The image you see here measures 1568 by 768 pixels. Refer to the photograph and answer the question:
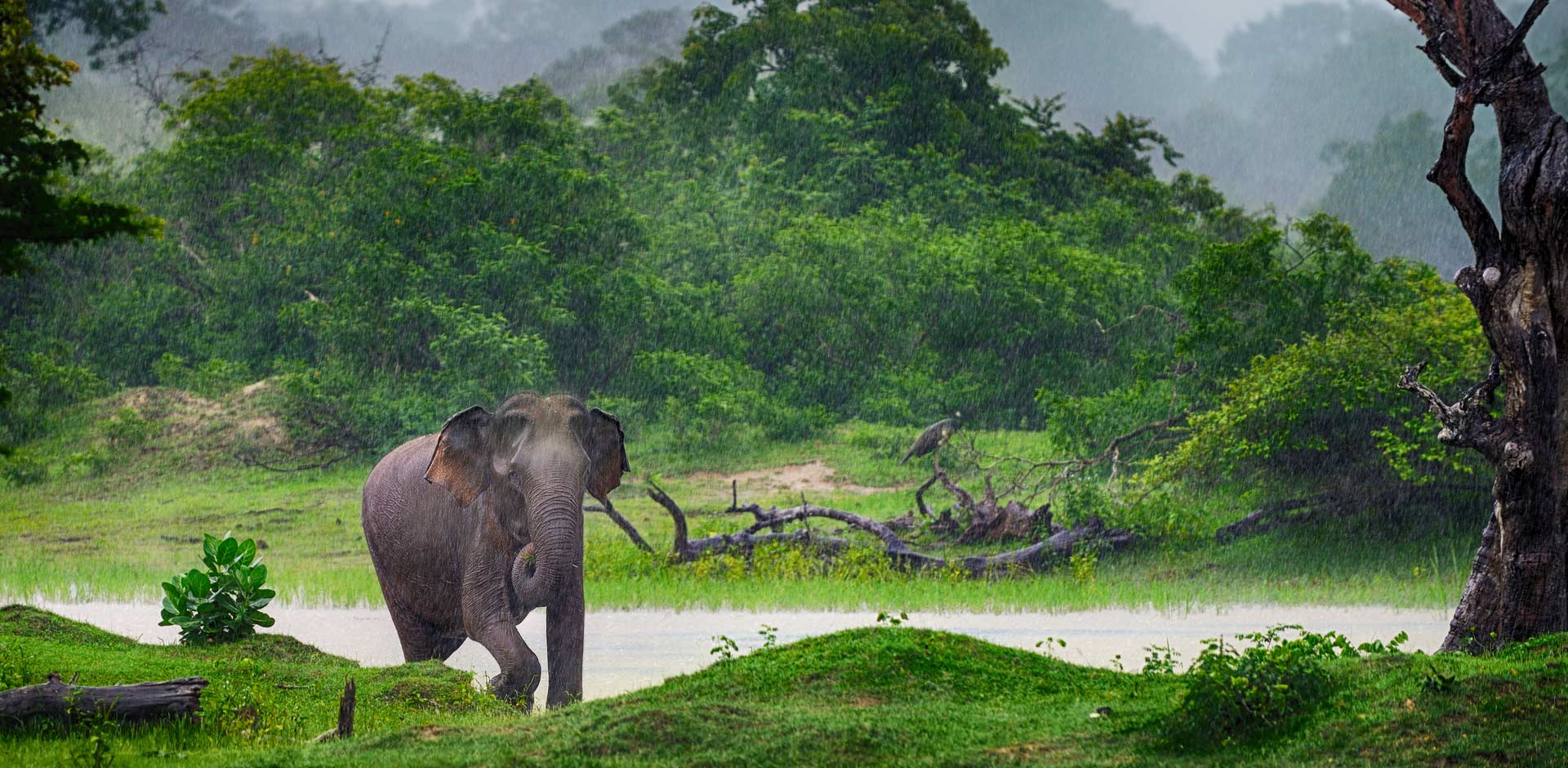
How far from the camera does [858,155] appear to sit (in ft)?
110

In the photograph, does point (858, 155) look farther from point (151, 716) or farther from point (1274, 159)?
point (151, 716)

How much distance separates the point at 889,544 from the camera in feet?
61.9

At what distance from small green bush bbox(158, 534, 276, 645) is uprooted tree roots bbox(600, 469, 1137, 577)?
23.0ft

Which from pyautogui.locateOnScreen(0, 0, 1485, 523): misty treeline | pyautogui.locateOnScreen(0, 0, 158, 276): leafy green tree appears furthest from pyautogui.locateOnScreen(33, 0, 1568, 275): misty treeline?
pyautogui.locateOnScreen(0, 0, 158, 276): leafy green tree

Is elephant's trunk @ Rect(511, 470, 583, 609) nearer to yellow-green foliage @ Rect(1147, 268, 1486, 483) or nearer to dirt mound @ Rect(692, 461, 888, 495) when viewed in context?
yellow-green foliage @ Rect(1147, 268, 1486, 483)

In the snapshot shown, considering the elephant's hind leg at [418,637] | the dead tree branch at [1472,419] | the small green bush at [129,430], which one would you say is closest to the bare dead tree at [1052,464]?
the elephant's hind leg at [418,637]

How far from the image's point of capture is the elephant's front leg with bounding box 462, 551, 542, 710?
9688 mm

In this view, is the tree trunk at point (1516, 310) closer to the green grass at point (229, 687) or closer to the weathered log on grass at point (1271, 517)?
the green grass at point (229, 687)

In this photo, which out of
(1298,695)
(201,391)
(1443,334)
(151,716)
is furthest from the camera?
(201,391)

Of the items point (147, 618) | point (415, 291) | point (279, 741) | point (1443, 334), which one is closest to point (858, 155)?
point (415, 291)

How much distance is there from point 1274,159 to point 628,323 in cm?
2858

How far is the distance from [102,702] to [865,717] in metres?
3.93

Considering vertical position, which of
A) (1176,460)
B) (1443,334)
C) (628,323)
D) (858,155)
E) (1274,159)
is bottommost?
(1176,460)

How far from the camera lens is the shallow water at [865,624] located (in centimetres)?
1502
